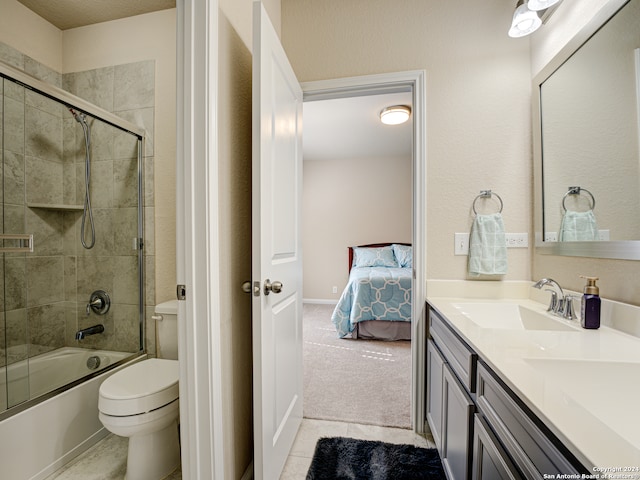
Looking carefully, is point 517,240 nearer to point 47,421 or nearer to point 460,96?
point 460,96

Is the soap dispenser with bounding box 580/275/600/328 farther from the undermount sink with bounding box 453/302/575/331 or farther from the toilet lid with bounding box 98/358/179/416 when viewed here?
the toilet lid with bounding box 98/358/179/416

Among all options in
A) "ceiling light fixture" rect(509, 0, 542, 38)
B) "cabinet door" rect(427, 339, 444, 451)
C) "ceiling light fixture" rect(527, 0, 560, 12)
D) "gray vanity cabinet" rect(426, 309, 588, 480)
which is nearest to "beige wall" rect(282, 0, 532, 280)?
"ceiling light fixture" rect(509, 0, 542, 38)

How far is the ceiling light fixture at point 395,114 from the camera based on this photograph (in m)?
3.30

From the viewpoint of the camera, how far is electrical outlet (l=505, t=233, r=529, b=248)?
5.64 ft

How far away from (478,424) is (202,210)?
1160 mm

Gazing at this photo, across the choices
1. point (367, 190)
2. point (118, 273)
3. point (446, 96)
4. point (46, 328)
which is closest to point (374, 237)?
point (367, 190)

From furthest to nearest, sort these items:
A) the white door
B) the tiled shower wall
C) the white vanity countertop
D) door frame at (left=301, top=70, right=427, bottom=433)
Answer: the tiled shower wall, door frame at (left=301, top=70, right=427, bottom=433), the white door, the white vanity countertop

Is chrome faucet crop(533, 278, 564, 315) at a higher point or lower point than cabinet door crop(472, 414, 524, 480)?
higher

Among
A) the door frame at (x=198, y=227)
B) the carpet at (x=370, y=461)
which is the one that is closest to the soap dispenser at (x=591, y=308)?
the carpet at (x=370, y=461)

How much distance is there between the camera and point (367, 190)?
5.38 m

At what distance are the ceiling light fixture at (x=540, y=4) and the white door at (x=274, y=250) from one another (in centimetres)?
119

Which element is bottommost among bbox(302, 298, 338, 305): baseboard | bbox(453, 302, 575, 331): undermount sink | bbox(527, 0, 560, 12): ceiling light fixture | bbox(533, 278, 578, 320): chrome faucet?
bbox(302, 298, 338, 305): baseboard

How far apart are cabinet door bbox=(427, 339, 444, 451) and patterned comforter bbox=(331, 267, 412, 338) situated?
1668 mm

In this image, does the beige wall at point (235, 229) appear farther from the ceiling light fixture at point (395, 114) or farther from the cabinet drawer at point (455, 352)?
the ceiling light fixture at point (395, 114)
